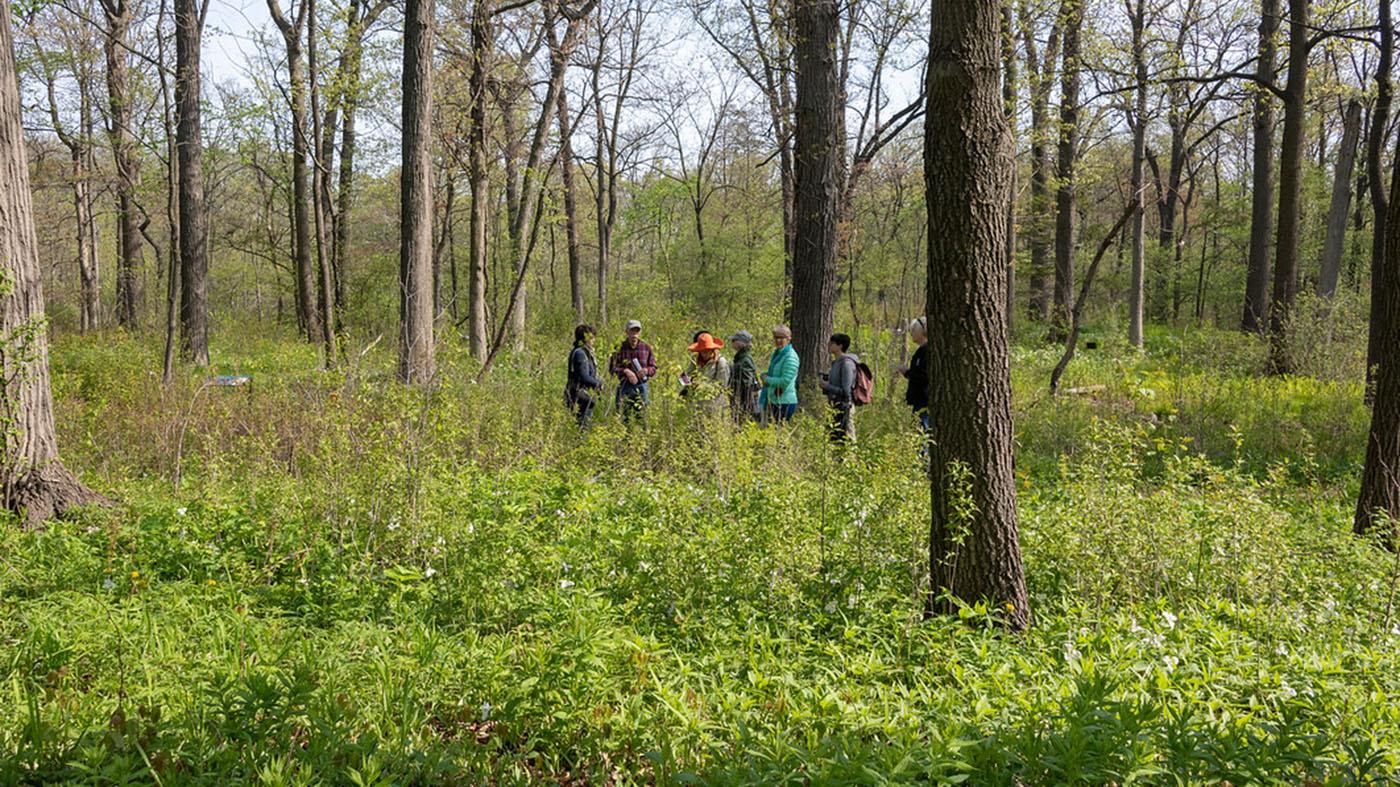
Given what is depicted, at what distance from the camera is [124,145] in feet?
48.5

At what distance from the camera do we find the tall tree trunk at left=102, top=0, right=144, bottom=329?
14.9 m

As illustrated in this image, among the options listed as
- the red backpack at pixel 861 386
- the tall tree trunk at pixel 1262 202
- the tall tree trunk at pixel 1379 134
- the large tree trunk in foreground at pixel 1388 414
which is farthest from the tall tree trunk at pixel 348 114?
the tall tree trunk at pixel 1262 202

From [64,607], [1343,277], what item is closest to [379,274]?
[64,607]

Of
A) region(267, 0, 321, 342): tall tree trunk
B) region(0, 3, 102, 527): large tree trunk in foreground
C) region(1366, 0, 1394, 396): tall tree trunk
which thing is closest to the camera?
region(0, 3, 102, 527): large tree trunk in foreground

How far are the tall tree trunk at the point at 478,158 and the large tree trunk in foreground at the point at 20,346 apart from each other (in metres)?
6.69

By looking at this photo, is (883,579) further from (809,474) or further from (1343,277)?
(1343,277)

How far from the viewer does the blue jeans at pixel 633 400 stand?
339 inches

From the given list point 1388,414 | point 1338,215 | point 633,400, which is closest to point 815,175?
point 633,400

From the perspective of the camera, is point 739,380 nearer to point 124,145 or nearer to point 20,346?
point 20,346

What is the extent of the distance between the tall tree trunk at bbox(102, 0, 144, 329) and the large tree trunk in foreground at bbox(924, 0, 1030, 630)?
14272 millimetres

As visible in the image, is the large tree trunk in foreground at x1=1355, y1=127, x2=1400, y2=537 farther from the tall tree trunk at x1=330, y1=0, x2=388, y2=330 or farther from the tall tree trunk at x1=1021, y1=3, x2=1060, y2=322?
the tall tree trunk at x1=330, y1=0, x2=388, y2=330

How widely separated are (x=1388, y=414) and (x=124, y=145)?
61.0 ft

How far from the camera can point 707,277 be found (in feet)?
72.6

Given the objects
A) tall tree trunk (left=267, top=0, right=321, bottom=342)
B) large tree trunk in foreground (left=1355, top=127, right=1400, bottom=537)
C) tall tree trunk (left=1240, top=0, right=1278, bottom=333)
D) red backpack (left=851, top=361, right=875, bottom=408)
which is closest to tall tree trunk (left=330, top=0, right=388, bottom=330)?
tall tree trunk (left=267, top=0, right=321, bottom=342)
